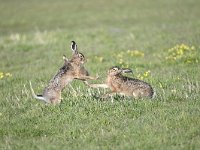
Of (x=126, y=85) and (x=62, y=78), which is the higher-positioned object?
(x=62, y=78)

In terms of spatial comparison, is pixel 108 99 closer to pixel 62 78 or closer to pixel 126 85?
pixel 126 85

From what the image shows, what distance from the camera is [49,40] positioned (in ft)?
76.7

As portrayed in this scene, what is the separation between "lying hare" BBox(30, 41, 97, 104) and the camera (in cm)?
1153

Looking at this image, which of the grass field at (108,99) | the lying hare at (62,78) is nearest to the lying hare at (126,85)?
the grass field at (108,99)

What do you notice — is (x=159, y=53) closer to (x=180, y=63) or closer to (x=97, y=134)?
(x=180, y=63)

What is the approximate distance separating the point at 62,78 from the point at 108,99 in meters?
1.20

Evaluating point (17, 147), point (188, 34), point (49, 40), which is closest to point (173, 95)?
point (17, 147)

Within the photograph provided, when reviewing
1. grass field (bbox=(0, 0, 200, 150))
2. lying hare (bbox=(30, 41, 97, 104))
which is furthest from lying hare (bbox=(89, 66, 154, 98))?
lying hare (bbox=(30, 41, 97, 104))

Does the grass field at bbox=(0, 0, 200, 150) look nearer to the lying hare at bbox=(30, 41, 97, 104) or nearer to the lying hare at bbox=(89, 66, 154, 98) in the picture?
the lying hare at bbox=(30, 41, 97, 104)

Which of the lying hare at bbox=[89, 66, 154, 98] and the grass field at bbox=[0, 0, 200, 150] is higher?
the lying hare at bbox=[89, 66, 154, 98]

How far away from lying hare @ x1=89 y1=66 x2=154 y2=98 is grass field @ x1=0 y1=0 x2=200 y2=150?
0.34m

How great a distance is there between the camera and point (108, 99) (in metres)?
11.6

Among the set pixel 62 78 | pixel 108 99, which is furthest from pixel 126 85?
pixel 62 78

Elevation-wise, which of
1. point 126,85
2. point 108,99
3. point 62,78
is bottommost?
point 108,99
